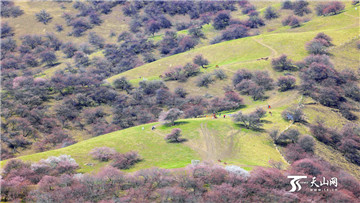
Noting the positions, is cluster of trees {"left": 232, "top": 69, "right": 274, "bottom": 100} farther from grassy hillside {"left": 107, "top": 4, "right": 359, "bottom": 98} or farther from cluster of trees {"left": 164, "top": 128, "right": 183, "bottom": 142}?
cluster of trees {"left": 164, "top": 128, "right": 183, "bottom": 142}

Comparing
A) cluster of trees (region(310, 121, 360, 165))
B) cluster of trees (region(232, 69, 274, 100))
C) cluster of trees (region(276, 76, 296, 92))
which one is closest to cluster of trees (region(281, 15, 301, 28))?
cluster of trees (region(232, 69, 274, 100))

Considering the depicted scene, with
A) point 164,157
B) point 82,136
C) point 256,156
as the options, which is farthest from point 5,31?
point 256,156

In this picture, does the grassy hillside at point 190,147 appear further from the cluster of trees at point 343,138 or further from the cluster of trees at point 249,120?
the cluster of trees at point 343,138

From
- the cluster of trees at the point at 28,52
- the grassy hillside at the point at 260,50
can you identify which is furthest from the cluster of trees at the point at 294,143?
the cluster of trees at the point at 28,52

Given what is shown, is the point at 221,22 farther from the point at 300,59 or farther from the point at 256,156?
the point at 256,156

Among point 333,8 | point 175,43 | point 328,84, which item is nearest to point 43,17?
point 175,43

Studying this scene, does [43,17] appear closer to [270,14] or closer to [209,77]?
[209,77]
